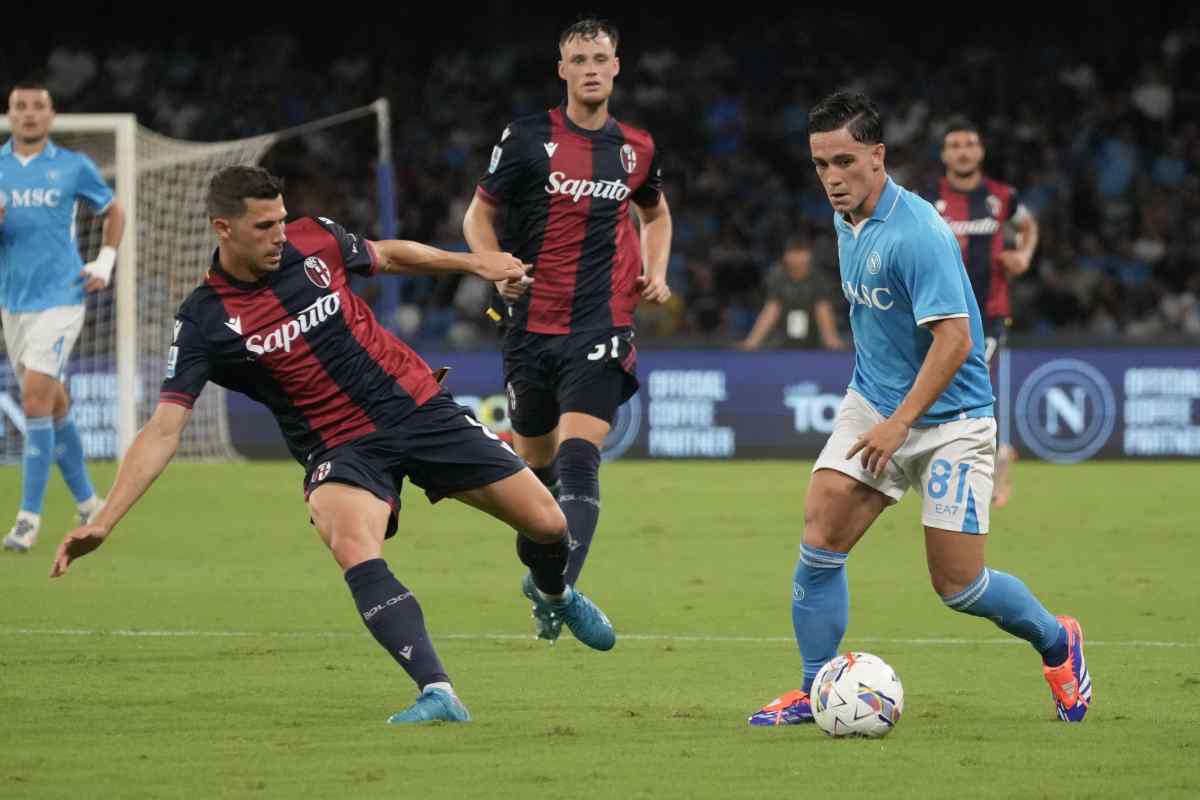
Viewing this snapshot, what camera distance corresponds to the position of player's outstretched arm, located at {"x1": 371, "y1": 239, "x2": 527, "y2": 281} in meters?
6.57

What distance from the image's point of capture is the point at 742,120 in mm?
24875

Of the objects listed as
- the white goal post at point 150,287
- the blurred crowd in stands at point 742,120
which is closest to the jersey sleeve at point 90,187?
the white goal post at point 150,287

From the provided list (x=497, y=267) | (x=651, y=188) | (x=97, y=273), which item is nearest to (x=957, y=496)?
(x=497, y=267)

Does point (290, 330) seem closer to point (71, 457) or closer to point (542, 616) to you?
point (542, 616)

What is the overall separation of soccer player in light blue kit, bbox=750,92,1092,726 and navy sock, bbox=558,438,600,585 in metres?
1.90

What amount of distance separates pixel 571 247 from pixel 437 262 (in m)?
2.10

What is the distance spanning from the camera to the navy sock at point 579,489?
809cm

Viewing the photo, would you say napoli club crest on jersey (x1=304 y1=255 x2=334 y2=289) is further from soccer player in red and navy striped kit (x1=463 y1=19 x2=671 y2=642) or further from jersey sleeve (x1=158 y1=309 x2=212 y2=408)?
soccer player in red and navy striped kit (x1=463 y1=19 x2=671 y2=642)

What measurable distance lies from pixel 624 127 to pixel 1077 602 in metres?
3.06

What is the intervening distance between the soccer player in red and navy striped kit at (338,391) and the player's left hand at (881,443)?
4.28ft

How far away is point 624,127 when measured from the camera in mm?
8844

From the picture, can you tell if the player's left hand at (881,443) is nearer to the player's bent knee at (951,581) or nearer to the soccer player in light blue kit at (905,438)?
the soccer player in light blue kit at (905,438)

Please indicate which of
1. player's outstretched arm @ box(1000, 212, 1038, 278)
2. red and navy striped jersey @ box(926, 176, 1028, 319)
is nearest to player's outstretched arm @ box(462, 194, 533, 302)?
red and navy striped jersey @ box(926, 176, 1028, 319)

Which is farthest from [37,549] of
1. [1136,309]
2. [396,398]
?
[1136,309]
